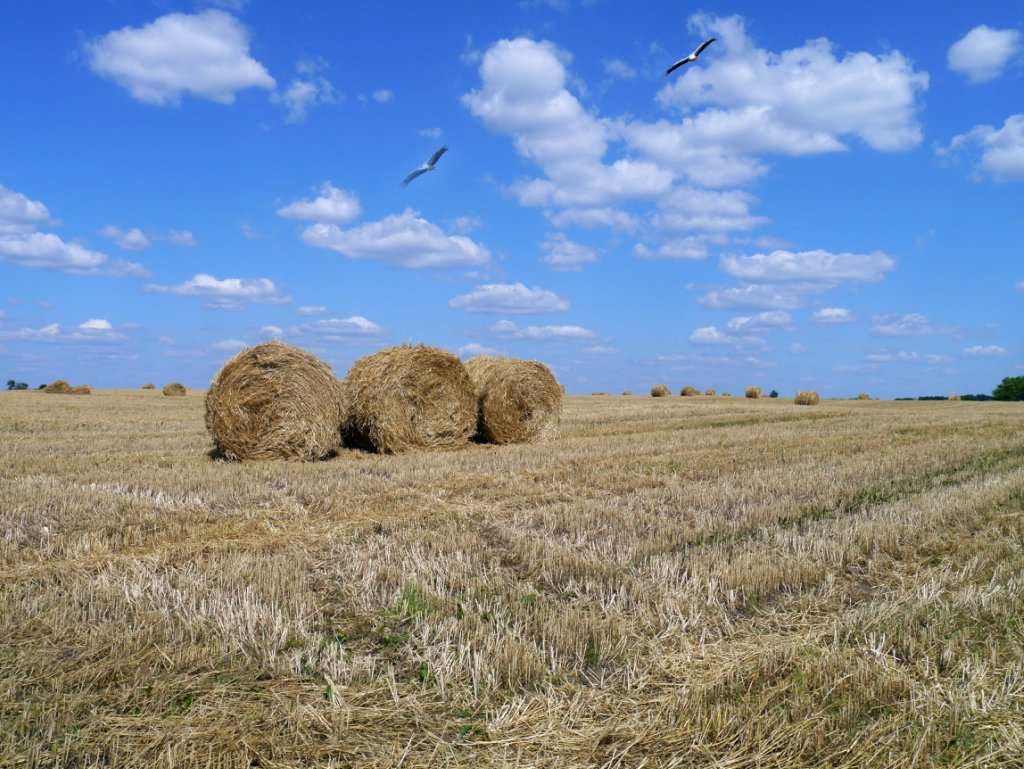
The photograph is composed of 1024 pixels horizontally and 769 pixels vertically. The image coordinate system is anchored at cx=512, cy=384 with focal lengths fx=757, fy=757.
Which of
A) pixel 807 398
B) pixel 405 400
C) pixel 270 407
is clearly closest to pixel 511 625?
pixel 270 407

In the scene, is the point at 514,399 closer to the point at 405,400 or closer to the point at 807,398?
the point at 405,400

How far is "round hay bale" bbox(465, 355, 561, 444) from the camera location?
13.2 m

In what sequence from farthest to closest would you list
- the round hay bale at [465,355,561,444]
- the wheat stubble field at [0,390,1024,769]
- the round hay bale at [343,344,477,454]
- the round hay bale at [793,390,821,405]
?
the round hay bale at [793,390,821,405], the round hay bale at [465,355,561,444], the round hay bale at [343,344,477,454], the wheat stubble field at [0,390,1024,769]

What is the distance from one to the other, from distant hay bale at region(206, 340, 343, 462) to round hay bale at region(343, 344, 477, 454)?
712mm

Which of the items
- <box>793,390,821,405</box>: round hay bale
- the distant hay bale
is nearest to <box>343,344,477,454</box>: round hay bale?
the distant hay bale

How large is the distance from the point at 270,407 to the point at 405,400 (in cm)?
204

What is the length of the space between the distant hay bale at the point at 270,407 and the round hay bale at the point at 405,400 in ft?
2.34

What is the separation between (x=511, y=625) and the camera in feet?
11.8

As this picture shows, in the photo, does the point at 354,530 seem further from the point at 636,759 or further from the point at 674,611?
the point at 636,759

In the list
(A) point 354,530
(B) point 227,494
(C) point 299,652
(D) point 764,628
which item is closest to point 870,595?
(D) point 764,628

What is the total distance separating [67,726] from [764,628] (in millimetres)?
2991

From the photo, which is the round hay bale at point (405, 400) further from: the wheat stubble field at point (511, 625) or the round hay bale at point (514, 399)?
→ the wheat stubble field at point (511, 625)

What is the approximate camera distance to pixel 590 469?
890cm

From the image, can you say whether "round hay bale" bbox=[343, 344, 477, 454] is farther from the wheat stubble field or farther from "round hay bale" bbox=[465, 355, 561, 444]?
the wheat stubble field
